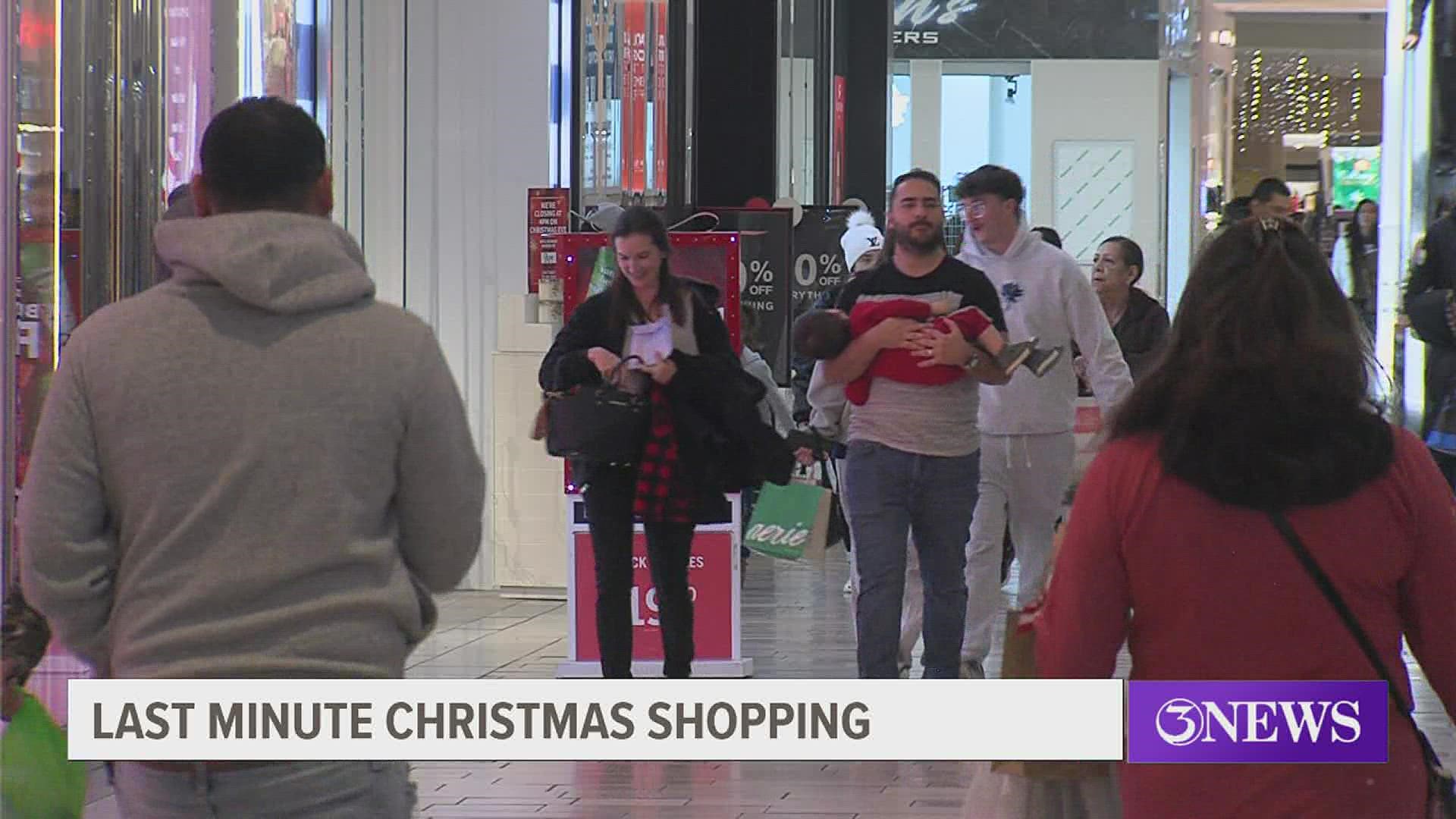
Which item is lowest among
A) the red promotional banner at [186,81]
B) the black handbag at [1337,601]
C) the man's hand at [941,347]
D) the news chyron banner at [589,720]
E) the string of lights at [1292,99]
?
the news chyron banner at [589,720]

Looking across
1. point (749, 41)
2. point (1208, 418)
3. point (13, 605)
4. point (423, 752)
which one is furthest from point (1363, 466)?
point (749, 41)

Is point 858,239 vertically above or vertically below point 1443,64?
below

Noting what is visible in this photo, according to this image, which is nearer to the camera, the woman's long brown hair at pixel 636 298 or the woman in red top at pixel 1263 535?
the woman in red top at pixel 1263 535

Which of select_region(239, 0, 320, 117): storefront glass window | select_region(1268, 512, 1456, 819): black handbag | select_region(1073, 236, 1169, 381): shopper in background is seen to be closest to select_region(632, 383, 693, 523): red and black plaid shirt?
select_region(239, 0, 320, 117): storefront glass window

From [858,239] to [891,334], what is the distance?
4.54 m

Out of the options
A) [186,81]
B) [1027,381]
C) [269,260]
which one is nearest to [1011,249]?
[1027,381]

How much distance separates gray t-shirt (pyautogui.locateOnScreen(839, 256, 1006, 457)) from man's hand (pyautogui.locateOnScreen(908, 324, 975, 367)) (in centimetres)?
10

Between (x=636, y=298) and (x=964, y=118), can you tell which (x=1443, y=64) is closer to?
(x=636, y=298)

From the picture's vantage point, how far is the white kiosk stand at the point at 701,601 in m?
6.60

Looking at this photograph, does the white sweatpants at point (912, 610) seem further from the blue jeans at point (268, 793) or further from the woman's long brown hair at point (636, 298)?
the blue jeans at point (268, 793)

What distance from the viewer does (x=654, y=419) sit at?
5.76 meters

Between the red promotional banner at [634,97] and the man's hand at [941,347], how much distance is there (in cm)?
593

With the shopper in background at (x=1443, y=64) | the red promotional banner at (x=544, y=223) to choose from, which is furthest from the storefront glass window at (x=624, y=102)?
the shopper in background at (x=1443, y=64)

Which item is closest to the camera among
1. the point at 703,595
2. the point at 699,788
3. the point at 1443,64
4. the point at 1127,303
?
the point at 699,788
